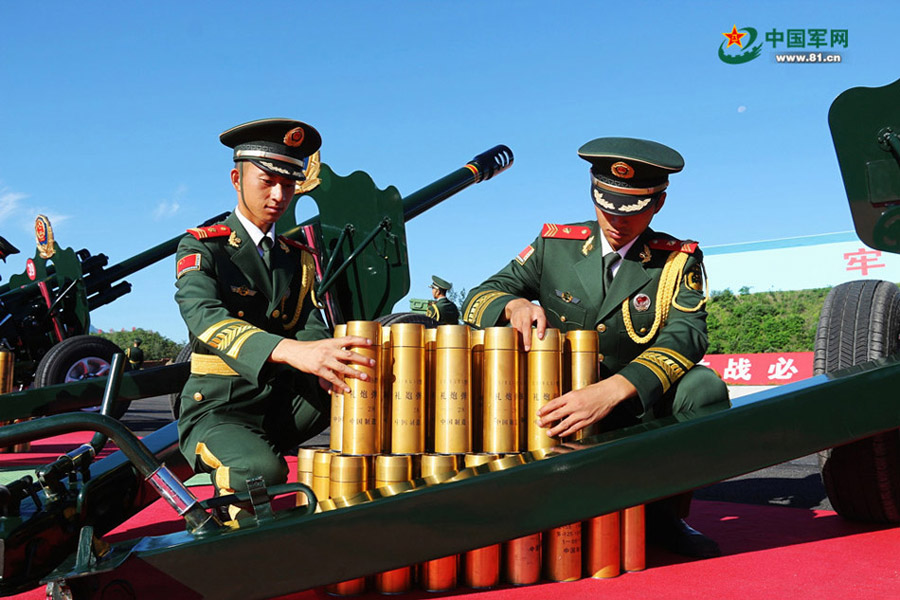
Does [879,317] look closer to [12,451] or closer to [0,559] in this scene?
[0,559]

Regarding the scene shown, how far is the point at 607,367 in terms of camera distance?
8.65 ft

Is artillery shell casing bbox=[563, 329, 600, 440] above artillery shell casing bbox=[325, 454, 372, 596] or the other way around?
above

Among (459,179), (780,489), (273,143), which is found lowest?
(780,489)

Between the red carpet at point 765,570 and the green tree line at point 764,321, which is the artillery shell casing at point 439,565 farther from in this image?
the green tree line at point 764,321

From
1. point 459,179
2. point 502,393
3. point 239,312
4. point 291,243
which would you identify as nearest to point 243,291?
point 239,312

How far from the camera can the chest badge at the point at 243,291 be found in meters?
2.41

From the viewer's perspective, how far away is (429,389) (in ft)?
7.40

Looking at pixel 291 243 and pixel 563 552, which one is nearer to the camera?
pixel 563 552

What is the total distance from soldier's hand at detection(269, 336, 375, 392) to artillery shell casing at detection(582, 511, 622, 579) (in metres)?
0.78

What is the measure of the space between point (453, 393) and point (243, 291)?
0.75 meters

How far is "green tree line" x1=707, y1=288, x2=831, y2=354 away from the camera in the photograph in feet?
63.4

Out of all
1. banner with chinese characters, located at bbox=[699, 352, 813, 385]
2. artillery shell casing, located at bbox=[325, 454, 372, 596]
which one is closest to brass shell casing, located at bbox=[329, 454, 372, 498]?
artillery shell casing, located at bbox=[325, 454, 372, 596]

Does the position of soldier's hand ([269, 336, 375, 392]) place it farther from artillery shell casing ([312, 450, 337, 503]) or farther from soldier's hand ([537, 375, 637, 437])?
soldier's hand ([537, 375, 637, 437])

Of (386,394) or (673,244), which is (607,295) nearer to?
(673,244)
